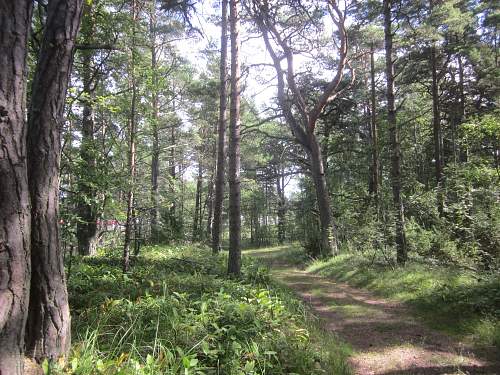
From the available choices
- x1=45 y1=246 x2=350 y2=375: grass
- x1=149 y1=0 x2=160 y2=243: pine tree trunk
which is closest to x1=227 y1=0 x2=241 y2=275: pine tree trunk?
x1=149 y1=0 x2=160 y2=243: pine tree trunk

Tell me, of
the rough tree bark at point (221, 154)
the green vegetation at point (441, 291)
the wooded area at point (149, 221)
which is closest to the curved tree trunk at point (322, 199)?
the wooded area at point (149, 221)

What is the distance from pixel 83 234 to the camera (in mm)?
9930

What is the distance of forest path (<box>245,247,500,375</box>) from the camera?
14.4 feet

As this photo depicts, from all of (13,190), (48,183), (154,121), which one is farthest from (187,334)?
(154,121)

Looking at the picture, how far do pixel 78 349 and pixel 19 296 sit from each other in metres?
0.93

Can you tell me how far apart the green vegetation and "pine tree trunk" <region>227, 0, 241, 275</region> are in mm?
3496

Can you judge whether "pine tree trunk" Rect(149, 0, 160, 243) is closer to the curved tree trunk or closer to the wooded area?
the wooded area

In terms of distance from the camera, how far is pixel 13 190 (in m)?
2.55

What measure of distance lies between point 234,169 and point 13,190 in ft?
17.5

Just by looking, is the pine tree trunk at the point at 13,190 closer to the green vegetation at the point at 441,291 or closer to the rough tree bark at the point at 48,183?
the rough tree bark at the point at 48,183

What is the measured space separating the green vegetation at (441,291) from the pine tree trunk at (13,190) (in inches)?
223

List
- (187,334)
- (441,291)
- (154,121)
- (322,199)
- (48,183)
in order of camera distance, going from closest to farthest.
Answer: (48,183) → (187,334) → (154,121) → (441,291) → (322,199)

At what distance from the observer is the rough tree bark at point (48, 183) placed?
2.90m

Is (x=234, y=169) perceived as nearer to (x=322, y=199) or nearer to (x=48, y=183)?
(x=48, y=183)
